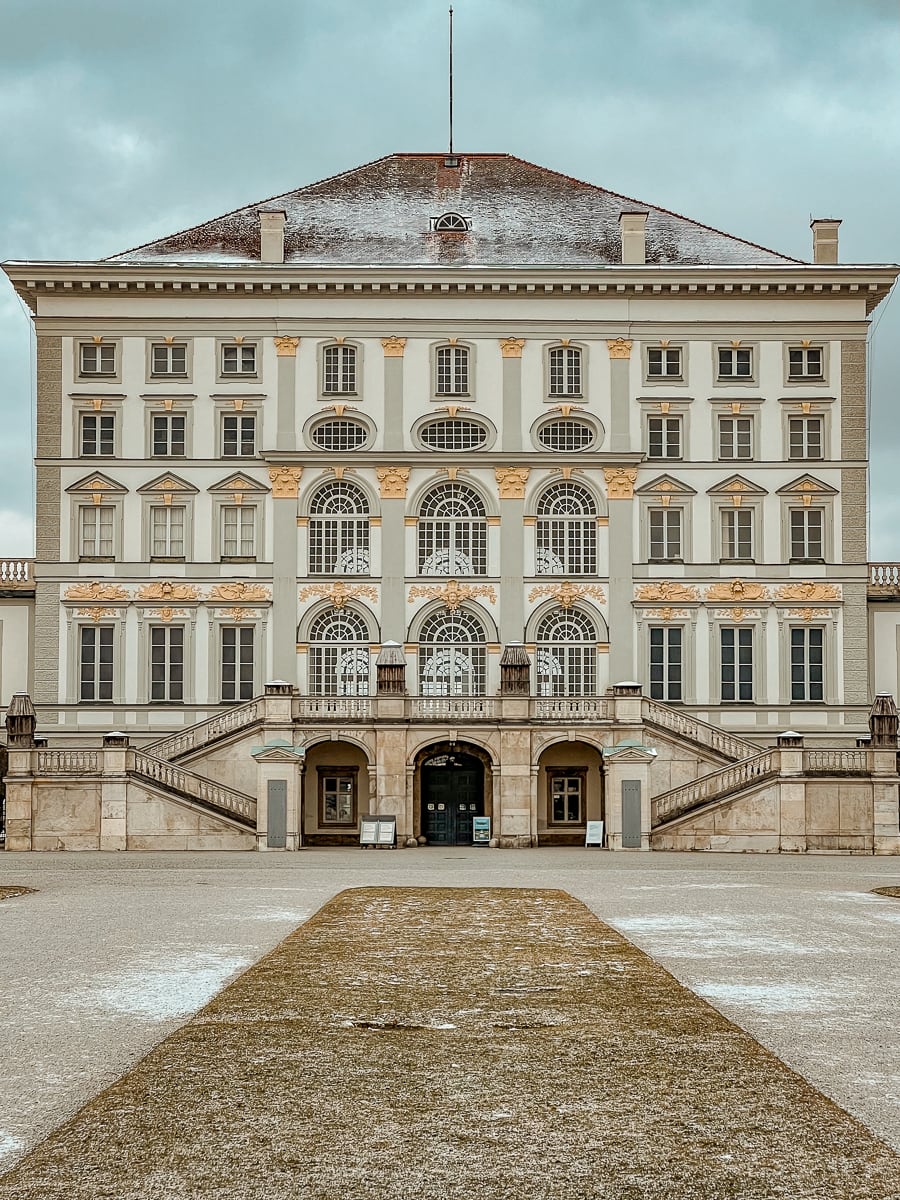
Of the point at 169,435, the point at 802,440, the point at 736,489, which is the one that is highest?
the point at 169,435

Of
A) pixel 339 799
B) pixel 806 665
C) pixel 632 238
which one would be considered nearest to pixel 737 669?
pixel 806 665

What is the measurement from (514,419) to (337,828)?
14229 millimetres

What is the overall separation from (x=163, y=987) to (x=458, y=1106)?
582cm

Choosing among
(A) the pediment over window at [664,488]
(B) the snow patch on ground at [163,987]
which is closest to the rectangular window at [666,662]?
(A) the pediment over window at [664,488]

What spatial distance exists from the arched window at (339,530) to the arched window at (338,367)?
3.26 metres

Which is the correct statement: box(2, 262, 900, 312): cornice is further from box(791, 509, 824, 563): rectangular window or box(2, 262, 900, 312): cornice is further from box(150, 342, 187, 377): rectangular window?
box(791, 509, 824, 563): rectangular window

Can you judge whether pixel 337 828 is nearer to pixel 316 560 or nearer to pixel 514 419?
pixel 316 560

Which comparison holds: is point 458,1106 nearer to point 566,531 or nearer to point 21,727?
point 21,727

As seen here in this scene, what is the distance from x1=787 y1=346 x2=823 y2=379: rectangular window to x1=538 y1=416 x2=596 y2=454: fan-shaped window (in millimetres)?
6913

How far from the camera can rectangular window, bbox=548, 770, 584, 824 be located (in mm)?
49312

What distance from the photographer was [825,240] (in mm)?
53531

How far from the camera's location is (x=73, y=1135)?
30.4ft

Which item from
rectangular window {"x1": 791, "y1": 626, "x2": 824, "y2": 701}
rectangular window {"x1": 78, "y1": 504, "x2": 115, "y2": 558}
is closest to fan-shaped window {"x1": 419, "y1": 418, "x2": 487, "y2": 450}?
rectangular window {"x1": 78, "y1": 504, "x2": 115, "y2": 558}

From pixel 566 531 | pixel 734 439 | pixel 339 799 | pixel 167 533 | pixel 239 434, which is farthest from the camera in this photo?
pixel 734 439
